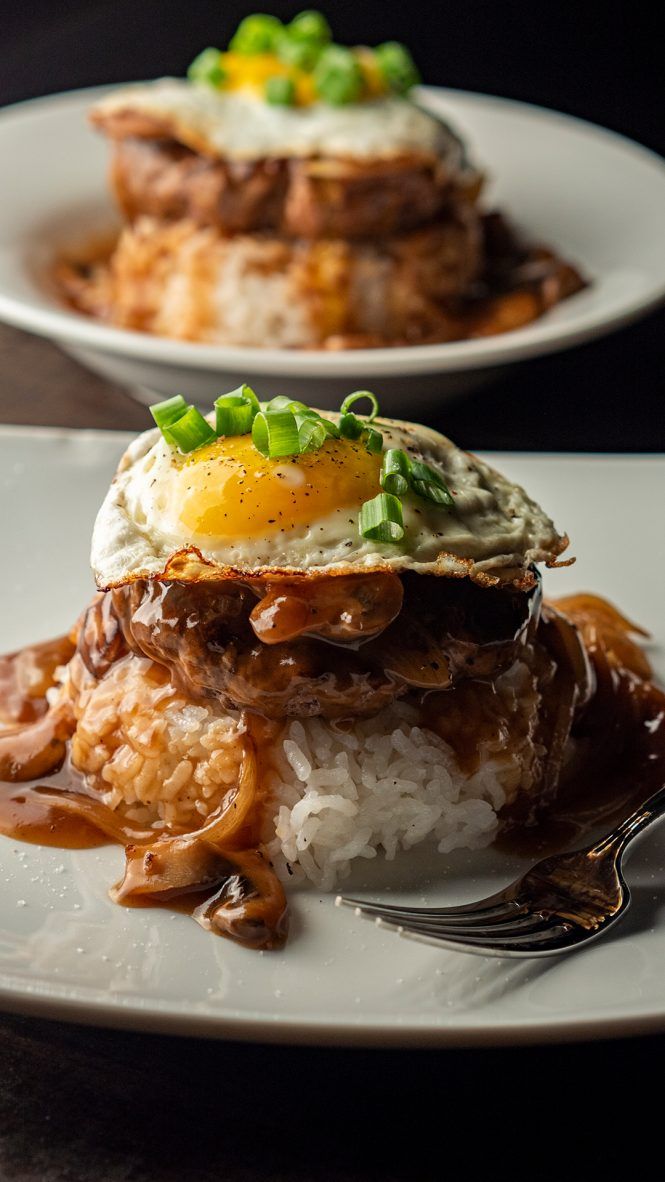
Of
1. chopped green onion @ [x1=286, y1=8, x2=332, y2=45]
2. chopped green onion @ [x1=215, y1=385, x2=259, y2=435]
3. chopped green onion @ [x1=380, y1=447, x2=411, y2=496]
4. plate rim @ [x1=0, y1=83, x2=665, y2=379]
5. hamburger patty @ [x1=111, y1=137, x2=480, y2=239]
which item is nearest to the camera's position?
chopped green onion @ [x1=380, y1=447, x2=411, y2=496]

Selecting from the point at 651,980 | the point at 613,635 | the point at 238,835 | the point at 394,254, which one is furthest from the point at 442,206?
the point at 651,980

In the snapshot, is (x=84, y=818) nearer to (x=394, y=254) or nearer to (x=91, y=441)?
(x=91, y=441)

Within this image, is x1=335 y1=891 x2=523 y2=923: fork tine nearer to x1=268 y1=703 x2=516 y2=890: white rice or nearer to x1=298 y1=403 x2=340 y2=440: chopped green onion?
x1=268 y1=703 x2=516 y2=890: white rice

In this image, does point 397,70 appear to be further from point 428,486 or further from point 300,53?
point 428,486

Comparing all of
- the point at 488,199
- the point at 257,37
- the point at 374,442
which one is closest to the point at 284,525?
the point at 374,442

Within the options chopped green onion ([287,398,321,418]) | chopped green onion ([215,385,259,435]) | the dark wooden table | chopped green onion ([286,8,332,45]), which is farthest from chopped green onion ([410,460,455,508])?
chopped green onion ([286,8,332,45])

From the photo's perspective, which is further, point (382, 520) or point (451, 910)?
point (382, 520)
